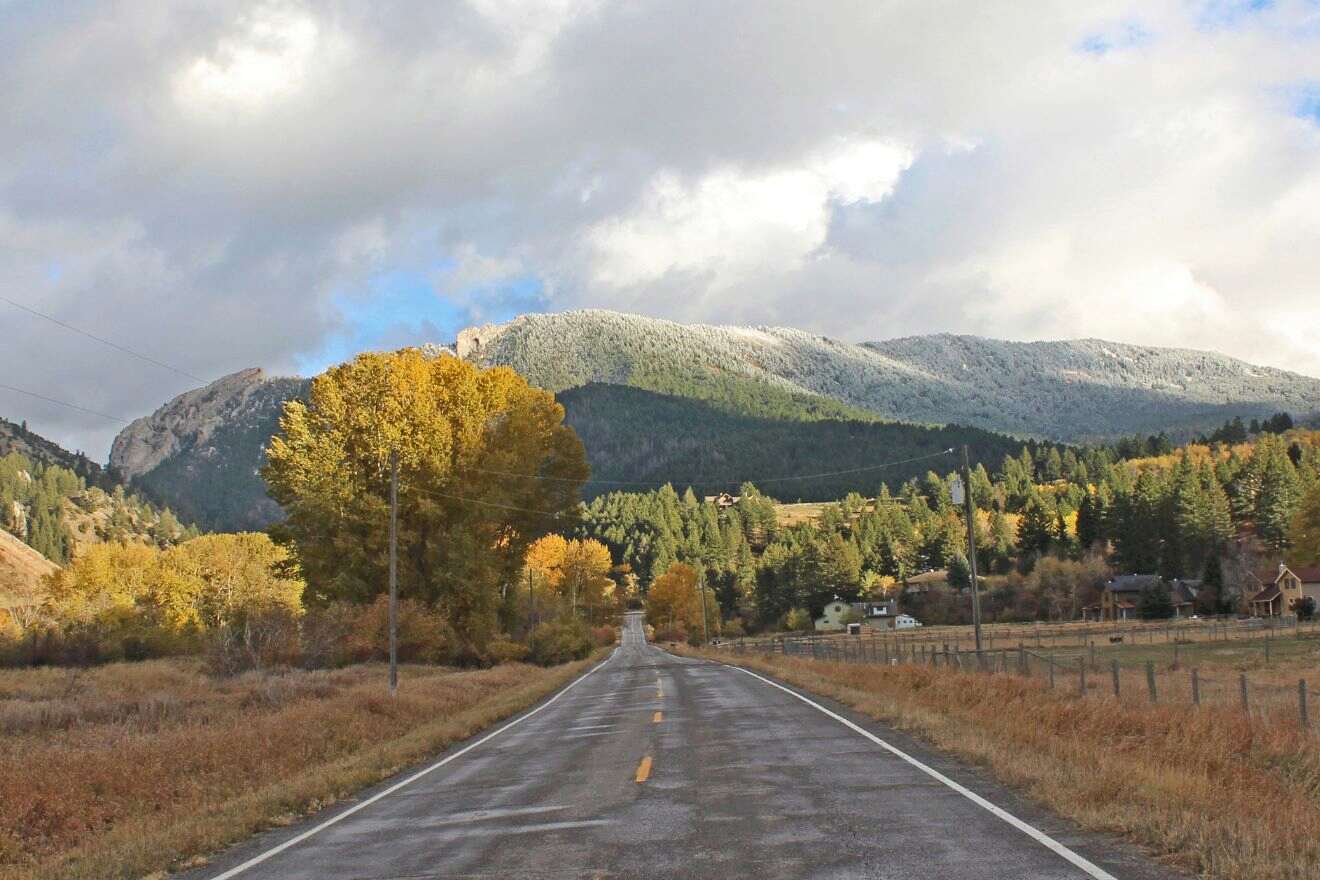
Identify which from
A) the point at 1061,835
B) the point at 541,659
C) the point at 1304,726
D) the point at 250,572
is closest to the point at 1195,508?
the point at 541,659

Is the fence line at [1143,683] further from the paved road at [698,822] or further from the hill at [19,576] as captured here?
the hill at [19,576]

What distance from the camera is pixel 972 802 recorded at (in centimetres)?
1207

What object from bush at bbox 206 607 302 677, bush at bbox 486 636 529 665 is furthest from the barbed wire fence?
bush at bbox 206 607 302 677

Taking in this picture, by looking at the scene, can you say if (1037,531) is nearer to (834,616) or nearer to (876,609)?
(876,609)

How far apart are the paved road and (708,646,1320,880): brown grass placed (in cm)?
49

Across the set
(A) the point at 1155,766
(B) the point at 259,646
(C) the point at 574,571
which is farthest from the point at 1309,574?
(A) the point at 1155,766

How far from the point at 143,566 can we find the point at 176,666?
55633 millimetres

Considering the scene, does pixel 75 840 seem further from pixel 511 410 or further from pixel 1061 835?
pixel 511 410

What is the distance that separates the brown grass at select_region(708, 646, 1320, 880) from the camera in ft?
29.4

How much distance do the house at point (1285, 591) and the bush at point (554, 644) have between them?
244 feet

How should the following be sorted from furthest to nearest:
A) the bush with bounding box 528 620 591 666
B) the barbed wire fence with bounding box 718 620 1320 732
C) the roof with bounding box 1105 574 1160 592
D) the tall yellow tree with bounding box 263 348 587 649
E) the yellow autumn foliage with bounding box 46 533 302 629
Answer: the roof with bounding box 1105 574 1160 592 < the yellow autumn foliage with bounding box 46 533 302 629 < the bush with bounding box 528 620 591 666 < the tall yellow tree with bounding box 263 348 587 649 < the barbed wire fence with bounding box 718 620 1320 732

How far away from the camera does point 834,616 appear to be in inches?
6152

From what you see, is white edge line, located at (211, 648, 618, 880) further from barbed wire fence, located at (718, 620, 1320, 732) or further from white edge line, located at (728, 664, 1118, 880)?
barbed wire fence, located at (718, 620, 1320, 732)

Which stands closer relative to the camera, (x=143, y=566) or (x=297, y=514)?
(x=297, y=514)
